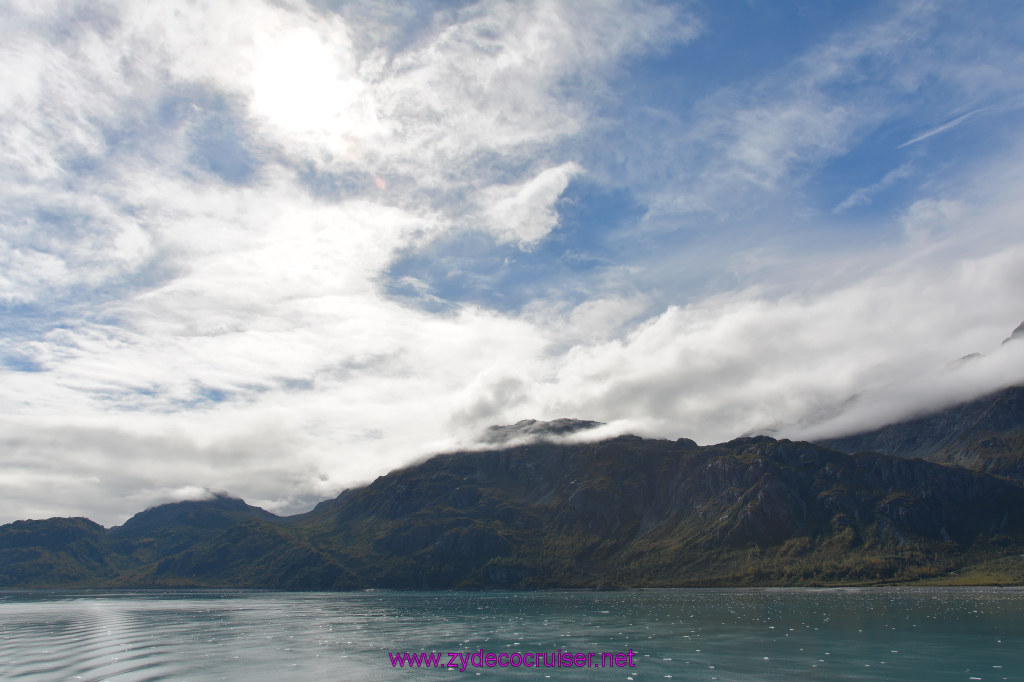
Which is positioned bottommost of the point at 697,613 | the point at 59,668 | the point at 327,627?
the point at 697,613

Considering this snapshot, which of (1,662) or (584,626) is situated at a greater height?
(1,662)

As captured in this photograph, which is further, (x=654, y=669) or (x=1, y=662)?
(x=1, y=662)

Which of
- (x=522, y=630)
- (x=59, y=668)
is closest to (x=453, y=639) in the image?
(x=522, y=630)

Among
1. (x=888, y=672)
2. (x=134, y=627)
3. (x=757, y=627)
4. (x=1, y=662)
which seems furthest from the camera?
(x=134, y=627)

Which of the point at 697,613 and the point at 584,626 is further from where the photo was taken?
the point at 697,613

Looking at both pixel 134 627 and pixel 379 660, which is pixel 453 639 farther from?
pixel 134 627

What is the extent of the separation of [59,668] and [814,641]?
13805cm

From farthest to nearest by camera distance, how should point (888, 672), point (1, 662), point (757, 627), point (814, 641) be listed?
point (757, 627)
point (814, 641)
point (1, 662)
point (888, 672)

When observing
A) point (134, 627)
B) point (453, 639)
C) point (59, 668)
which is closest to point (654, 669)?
point (453, 639)

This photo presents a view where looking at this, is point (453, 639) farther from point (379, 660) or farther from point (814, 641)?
point (814, 641)

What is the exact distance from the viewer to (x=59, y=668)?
328 ft

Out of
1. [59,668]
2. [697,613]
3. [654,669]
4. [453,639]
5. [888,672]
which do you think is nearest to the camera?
[888,672]

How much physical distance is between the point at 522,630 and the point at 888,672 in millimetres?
90601

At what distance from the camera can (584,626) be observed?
536 feet
